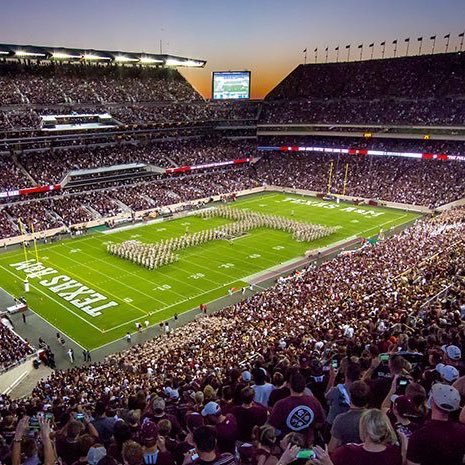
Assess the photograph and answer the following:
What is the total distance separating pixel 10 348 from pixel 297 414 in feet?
54.4

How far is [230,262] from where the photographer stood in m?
29.6

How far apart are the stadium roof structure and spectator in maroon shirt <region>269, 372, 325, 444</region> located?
178 ft

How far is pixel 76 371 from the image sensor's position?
1537 centimetres

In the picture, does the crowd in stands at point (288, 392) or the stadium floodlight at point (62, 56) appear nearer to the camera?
the crowd in stands at point (288, 392)

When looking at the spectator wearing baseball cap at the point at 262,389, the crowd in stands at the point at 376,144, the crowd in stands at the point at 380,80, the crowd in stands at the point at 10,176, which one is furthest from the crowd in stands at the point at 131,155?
the spectator wearing baseball cap at the point at 262,389

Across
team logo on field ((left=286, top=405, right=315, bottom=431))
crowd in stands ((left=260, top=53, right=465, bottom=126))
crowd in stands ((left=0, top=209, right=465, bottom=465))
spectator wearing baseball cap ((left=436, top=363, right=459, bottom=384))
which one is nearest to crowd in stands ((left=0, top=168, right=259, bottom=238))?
crowd in stands ((left=260, top=53, right=465, bottom=126))

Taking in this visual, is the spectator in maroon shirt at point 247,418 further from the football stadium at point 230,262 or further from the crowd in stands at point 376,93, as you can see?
the crowd in stands at point 376,93

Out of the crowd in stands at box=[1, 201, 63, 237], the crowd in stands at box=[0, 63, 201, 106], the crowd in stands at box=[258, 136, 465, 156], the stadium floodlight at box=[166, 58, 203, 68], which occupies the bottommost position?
the crowd in stands at box=[1, 201, 63, 237]

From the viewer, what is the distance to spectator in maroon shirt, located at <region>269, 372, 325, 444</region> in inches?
168

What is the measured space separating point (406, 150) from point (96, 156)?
3423 centimetres

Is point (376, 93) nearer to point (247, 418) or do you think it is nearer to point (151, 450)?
point (247, 418)

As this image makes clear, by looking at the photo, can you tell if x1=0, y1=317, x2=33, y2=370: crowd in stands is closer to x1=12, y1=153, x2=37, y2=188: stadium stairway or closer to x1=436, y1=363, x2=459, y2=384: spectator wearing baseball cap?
x1=436, y1=363, x2=459, y2=384: spectator wearing baseball cap

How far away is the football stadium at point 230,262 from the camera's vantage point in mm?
4312

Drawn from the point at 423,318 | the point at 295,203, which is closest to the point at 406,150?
the point at 295,203
